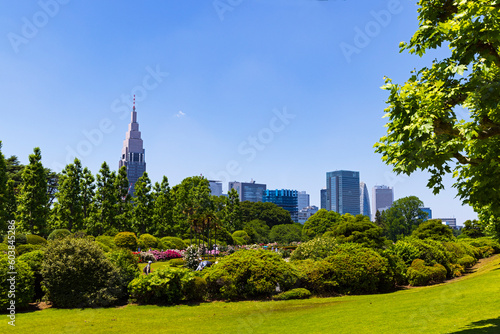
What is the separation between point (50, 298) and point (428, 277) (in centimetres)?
2042

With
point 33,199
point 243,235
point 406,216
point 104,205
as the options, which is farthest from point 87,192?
point 406,216

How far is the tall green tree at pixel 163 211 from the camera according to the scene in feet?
154

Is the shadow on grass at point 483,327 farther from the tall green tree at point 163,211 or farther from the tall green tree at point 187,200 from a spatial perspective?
the tall green tree at point 163,211

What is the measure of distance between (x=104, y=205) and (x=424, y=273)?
33.4 metres

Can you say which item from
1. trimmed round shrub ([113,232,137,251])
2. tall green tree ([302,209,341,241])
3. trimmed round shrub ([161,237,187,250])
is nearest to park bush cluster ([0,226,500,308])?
trimmed round shrub ([113,232,137,251])

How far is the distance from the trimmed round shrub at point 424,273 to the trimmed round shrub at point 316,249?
4.73 meters

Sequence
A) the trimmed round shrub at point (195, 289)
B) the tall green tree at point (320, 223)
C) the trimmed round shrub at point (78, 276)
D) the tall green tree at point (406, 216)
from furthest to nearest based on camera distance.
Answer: the tall green tree at point (406, 216), the tall green tree at point (320, 223), the trimmed round shrub at point (195, 289), the trimmed round shrub at point (78, 276)

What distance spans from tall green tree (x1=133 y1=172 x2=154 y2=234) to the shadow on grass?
134 feet

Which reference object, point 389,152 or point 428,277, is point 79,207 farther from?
point 389,152

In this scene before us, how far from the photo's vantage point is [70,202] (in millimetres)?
37594

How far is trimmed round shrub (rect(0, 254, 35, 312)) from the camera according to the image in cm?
1335

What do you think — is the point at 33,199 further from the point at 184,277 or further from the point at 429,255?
the point at 429,255

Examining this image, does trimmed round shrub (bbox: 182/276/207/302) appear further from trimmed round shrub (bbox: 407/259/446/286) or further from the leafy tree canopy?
the leafy tree canopy

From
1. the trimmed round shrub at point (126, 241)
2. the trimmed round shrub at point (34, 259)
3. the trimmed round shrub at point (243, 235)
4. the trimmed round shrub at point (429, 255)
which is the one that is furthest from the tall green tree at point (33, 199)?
the trimmed round shrub at point (429, 255)
